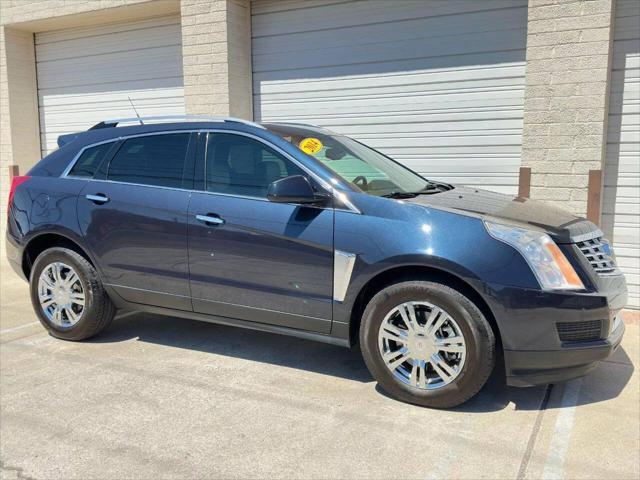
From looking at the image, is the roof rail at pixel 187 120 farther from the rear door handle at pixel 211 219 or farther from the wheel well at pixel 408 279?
the wheel well at pixel 408 279

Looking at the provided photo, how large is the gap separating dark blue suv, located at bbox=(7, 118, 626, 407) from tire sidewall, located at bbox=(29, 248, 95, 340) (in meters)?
0.02

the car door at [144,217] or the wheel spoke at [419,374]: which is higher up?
the car door at [144,217]

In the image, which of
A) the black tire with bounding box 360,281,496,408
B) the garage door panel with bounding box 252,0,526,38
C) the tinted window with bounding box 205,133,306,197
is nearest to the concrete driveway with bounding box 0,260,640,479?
the black tire with bounding box 360,281,496,408

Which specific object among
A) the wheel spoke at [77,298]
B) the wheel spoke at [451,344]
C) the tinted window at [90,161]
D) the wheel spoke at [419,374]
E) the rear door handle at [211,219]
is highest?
the tinted window at [90,161]

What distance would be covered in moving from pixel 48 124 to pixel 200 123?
7.49 meters

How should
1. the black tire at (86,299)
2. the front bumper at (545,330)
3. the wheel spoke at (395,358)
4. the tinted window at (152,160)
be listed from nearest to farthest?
1. the front bumper at (545,330)
2. the wheel spoke at (395,358)
3. the tinted window at (152,160)
4. the black tire at (86,299)

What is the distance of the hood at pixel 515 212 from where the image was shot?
3498 millimetres

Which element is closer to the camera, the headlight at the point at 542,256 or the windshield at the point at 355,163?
the headlight at the point at 542,256

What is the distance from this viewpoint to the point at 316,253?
3.72 m

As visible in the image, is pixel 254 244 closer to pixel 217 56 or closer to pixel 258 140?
pixel 258 140

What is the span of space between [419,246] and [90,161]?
2.87 m

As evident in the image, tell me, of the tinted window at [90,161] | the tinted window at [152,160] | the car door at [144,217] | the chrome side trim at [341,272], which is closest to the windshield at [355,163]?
the chrome side trim at [341,272]

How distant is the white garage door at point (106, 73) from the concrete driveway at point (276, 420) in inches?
217

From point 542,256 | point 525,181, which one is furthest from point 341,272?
point 525,181
